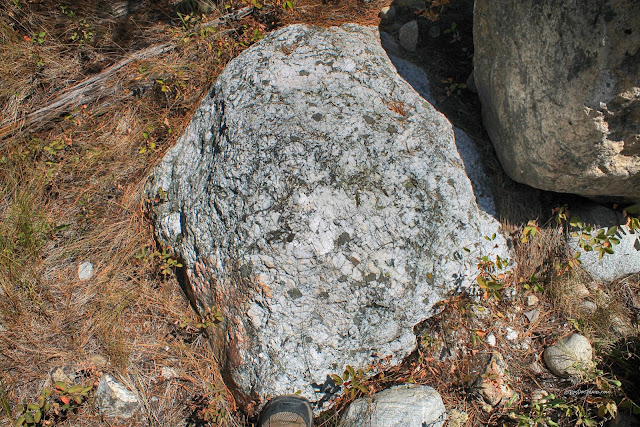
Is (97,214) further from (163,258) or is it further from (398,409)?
(398,409)

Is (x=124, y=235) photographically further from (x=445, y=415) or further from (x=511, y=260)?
(x=511, y=260)

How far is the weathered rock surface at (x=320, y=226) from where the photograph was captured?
2256mm

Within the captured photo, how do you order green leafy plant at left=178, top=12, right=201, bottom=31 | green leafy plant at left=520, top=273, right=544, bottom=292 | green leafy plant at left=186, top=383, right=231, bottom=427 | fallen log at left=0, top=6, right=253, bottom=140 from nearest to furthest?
green leafy plant at left=186, top=383, right=231, bottom=427 → green leafy plant at left=520, top=273, right=544, bottom=292 → fallen log at left=0, top=6, right=253, bottom=140 → green leafy plant at left=178, top=12, right=201, bottom=31

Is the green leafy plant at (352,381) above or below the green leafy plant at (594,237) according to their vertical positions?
below

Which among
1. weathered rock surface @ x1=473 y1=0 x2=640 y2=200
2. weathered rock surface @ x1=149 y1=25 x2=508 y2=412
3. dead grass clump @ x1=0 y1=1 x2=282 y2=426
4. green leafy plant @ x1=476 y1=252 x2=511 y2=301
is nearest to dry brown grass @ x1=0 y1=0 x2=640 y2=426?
dead grass clump @ x1=0 y1=1 x2=282 y2=426

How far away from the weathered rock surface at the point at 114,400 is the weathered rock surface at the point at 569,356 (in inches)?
94.0

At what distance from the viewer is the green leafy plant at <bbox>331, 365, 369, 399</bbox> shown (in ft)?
7.32

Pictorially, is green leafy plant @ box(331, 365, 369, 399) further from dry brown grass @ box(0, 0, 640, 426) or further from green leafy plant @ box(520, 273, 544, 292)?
green leafy plant @ box(520, 273, 544, 292)

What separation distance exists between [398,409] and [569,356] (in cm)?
106

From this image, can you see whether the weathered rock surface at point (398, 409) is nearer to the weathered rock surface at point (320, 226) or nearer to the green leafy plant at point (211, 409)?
the weathered rock surface at point (320, 226)

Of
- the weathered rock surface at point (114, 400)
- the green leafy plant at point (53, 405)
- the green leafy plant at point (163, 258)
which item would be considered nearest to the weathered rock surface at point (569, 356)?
the green leafy plant at point (163, 258)

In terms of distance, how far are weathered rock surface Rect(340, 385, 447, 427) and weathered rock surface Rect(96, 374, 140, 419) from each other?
3.83 ft

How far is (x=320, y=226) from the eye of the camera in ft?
7.42

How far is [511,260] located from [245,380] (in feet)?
5.60
